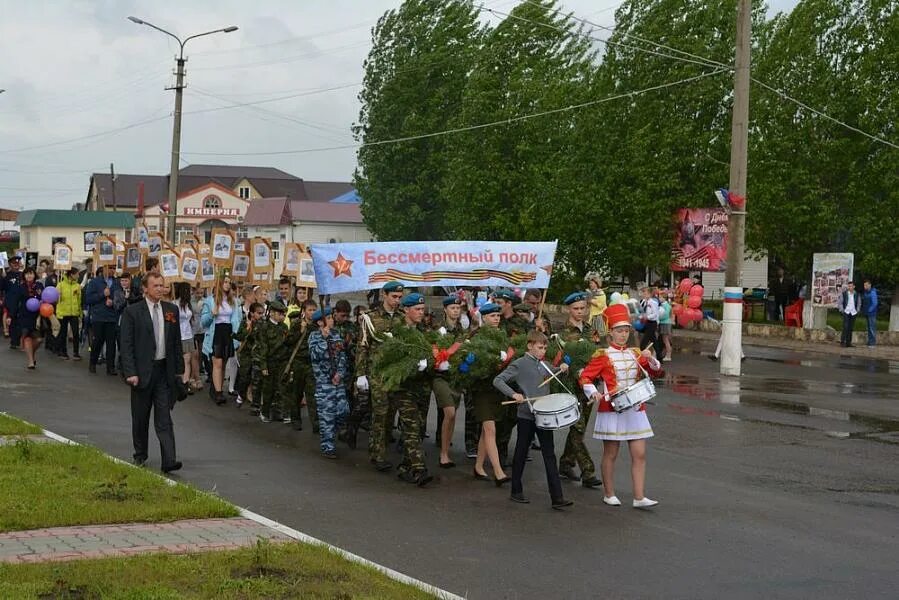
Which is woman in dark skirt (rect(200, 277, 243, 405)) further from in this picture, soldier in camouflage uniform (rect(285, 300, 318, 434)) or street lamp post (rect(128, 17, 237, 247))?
street lamp post (rect(128, 17, 237, 247))

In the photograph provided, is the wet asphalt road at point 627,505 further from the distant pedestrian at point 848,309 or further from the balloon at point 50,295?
the distant pedestrian at point 848,309

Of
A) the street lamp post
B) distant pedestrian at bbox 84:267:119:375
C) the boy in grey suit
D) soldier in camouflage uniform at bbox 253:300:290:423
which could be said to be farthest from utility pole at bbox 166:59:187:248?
the boy in grey suit

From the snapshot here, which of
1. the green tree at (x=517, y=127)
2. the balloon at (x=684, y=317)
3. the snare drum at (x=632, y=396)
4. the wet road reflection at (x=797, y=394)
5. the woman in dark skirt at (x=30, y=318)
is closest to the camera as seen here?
the snare drum at (x=632, y=396)

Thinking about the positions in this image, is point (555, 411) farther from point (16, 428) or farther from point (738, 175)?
point (738, 175)

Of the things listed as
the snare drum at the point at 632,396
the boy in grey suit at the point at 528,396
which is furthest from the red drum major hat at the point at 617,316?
the boy in grey suit at the point at 528,396

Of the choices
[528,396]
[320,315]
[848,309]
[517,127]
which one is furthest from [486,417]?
[517,127]

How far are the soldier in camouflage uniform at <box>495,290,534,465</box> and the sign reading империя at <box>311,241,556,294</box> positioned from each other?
1440 mm

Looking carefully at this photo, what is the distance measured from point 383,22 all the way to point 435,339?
5368 cm

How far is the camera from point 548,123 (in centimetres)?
4616

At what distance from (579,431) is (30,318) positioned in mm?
13117

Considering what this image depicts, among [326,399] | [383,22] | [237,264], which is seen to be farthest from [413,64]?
[326,399]

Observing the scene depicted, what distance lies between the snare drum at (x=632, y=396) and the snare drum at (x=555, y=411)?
0.38 metres

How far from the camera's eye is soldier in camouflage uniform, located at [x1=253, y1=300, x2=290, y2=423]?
15617 mm

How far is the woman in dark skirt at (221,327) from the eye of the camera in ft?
57.8
